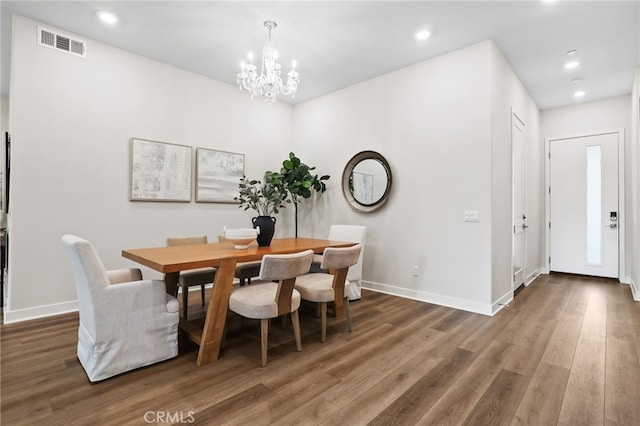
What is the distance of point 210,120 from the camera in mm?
4523

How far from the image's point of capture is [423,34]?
3.37 meters

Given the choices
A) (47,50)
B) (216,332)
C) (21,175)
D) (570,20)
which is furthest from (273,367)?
(570,20)

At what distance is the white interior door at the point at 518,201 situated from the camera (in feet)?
14.0

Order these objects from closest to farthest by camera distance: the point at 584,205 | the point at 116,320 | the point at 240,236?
the point at 116,320 < the point at 240,236 < the point at 584,205

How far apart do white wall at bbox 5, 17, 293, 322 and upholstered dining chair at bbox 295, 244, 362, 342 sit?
2320 millimetres

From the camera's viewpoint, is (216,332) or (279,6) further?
(279,6)

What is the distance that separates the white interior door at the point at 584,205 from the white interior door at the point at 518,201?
139cm

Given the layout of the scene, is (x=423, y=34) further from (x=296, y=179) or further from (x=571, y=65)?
(x=296, y=179)

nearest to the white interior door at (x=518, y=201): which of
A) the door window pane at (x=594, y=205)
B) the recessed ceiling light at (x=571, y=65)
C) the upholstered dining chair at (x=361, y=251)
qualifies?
the recessed ceiling light at (x=571, y=65)

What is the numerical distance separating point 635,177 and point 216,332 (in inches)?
220

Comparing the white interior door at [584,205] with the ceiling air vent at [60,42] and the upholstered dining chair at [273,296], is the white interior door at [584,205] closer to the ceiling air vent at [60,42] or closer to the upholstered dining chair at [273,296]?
the upholstered dining chair at [273,296]

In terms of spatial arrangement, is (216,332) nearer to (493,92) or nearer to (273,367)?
(273,367)

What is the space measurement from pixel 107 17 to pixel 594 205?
7313 millimetres

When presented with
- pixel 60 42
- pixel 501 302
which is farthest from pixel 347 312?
pixel 60 42
